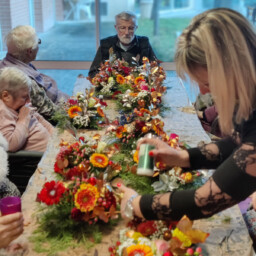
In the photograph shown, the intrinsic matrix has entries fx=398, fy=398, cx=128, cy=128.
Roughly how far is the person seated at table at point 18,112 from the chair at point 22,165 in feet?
0.40

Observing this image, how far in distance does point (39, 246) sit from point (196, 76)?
32.7 inches

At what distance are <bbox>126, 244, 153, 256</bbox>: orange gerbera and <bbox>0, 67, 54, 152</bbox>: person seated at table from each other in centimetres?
152

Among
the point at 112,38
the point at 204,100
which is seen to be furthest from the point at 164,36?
the point at 204,100

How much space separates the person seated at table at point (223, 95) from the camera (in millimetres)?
1292

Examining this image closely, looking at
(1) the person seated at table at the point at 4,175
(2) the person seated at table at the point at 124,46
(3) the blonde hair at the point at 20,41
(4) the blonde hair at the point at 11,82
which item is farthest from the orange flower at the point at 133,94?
(2) the person seated at table at the point at 124,46

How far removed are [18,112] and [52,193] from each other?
1.42 m

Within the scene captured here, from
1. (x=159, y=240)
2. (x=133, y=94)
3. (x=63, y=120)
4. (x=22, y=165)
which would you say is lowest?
(x=22, y=165)

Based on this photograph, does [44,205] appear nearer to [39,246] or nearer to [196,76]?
[39,246]

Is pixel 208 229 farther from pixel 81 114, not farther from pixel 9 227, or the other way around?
pixel 81 114

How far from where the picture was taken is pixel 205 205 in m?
1.34

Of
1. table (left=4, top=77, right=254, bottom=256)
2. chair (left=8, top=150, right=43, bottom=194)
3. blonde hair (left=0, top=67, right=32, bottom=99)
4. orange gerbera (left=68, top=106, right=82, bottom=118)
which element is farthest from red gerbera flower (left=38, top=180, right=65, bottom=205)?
blonde hair (left=0, top=67, right=32, bottom=99)

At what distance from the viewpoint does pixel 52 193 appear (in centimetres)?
156

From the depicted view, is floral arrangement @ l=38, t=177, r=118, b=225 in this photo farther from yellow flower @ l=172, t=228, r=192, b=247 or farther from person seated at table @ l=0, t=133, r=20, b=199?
person seated at table @ l=0, t=133, r=20, b=199

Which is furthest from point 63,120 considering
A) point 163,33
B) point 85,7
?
point 163,33
